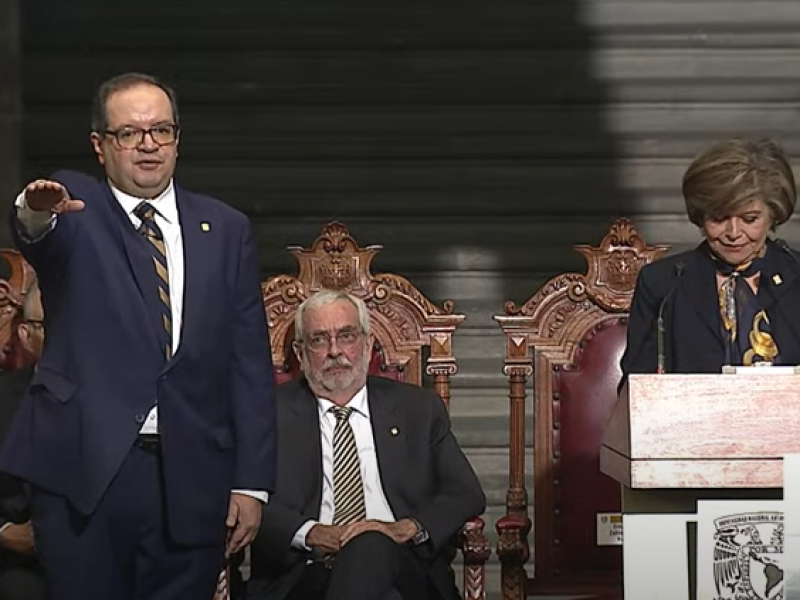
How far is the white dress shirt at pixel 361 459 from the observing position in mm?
4312

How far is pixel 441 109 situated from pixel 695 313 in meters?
2.34

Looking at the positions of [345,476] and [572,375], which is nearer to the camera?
[345,476]

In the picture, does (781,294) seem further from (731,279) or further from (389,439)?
(389,439)

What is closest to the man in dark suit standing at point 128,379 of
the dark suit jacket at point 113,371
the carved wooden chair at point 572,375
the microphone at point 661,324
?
the dark suit jacket at point 113,371

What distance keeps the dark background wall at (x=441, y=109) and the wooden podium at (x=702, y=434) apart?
2.82 meters

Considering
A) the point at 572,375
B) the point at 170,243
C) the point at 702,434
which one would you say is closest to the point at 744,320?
the point at 702,434

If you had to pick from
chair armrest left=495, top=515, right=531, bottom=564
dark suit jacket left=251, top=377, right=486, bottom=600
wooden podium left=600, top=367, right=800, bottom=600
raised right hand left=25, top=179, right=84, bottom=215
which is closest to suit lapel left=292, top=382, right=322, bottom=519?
dark suit jacket left=251, top=377, right=486, bottom=600

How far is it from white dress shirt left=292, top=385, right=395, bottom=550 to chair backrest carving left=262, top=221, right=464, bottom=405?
0.25m

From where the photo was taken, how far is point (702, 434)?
10.0ft

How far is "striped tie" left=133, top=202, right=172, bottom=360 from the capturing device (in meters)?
3.16

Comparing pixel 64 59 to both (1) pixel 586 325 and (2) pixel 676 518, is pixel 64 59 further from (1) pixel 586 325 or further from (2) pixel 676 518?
(2) pixel 676 518

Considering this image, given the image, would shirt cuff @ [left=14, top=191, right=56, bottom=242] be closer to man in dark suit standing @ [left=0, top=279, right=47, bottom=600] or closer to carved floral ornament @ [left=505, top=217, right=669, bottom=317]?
man in dark suit standing @ [left=0, top=279, right=47, bottom=600]

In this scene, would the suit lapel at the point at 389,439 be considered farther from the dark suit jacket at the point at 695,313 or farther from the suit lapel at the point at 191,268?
the suit lapel at the point at 191,268

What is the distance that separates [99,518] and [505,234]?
9.92ft
